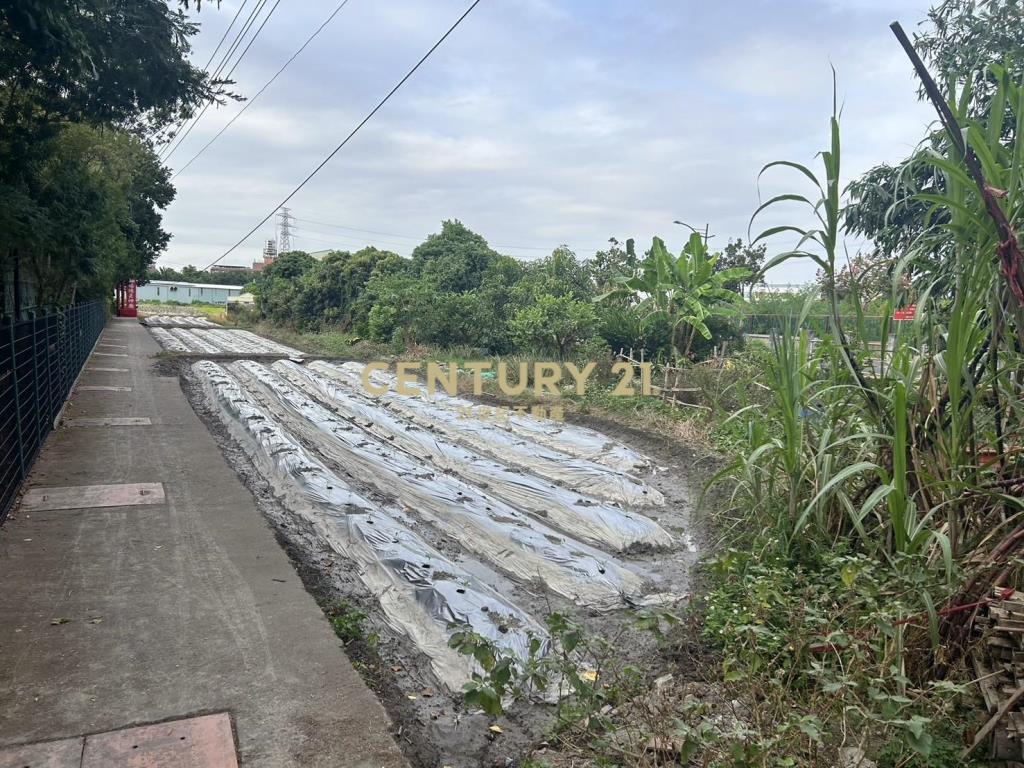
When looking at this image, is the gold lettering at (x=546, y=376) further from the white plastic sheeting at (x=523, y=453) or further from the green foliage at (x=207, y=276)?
the green foliage at (x=207, y=276)

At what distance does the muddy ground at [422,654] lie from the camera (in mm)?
2791

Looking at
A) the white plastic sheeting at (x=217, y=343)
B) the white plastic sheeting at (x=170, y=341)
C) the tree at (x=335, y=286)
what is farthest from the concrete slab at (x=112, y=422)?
the tree at (x=335, y=286)

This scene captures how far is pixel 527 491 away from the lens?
20.7 ft

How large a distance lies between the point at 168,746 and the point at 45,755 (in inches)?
16.6

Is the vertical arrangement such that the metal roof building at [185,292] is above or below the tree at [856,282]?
above

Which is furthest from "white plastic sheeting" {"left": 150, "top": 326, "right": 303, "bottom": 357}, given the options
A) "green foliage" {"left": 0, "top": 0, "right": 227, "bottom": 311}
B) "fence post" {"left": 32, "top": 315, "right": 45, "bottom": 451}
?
"fence post" {"left": 32, "top": 315, "right": 45, "bottom": 451}

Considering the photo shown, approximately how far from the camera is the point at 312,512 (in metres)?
5.75

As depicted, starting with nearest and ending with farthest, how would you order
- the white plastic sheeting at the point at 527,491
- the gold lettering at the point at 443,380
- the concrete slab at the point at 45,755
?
the concrete slab at the point at 45,755 → the white plastic sheeting at the point at 527,491 → the gold lettering at the point at 443,380

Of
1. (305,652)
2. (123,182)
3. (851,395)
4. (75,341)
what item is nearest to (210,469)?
(305,652)

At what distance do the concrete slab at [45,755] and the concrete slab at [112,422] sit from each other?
23.2ft

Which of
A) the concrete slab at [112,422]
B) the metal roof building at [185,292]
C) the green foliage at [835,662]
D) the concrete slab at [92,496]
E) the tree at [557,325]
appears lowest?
the concrete slab at [92,496]

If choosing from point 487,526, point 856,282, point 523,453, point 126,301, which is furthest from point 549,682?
point 126,301

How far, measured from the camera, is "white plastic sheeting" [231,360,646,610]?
175 inches

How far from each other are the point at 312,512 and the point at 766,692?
4.08 metres
